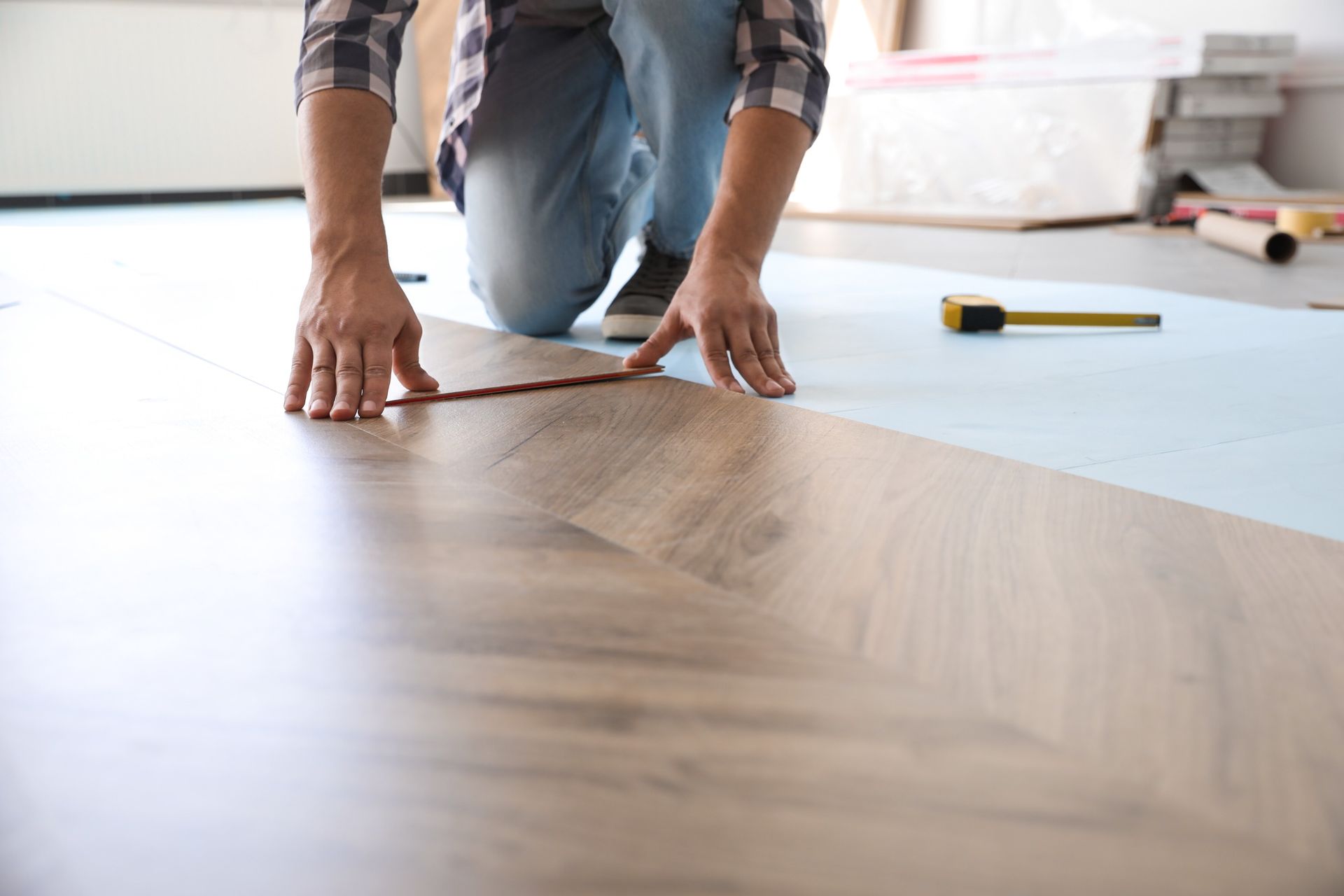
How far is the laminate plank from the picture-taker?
0.44 meters

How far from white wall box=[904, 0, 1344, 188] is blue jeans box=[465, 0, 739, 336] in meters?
3.43

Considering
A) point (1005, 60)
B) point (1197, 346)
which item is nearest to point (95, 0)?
point (1005, 60)

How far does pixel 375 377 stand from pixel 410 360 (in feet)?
0.25

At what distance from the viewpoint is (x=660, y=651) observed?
0.63 m

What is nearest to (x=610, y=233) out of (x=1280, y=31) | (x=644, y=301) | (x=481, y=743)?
(x=644, y=301)

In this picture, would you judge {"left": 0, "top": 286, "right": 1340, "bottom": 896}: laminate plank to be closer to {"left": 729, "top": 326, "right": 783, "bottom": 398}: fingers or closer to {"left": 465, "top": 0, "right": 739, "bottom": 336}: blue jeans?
{"left": 729, "top": 326, "right": 783, "bottom": 398}: fingers

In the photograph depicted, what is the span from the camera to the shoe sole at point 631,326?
71.5 inches

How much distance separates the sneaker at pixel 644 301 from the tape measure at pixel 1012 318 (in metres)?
0.48

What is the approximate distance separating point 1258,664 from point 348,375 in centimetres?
92

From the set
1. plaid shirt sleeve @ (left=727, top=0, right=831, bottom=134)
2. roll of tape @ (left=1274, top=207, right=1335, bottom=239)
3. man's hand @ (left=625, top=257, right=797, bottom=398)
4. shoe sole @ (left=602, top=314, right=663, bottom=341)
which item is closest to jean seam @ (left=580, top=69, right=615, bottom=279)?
shoe sole @ (left=602, top=314, right=663, bottom=341)

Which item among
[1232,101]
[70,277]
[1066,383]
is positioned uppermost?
[1232,101]

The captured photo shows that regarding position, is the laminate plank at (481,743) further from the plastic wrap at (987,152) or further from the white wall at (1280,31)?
the white wall at (1280,31)

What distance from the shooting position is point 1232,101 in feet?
13.6

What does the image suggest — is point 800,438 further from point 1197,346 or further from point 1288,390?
point 1197,346
